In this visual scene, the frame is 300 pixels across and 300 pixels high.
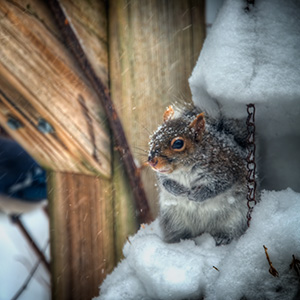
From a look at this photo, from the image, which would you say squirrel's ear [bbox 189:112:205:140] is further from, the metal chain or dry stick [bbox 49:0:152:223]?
dry stick [bbox 49:0:152:223]

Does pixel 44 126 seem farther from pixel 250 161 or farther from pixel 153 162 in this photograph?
pixel 250 161

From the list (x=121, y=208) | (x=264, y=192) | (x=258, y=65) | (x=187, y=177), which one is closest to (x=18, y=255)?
(x=121, y=208)

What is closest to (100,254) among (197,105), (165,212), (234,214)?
(165,212)

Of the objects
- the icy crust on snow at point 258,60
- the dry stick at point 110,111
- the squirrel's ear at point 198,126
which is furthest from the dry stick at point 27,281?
the icy crust on snow at point 258,60

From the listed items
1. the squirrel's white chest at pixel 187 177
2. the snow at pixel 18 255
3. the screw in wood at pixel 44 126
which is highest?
the screw in wood at pixel 44 126

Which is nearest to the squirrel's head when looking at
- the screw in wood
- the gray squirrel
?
the gray squirrel

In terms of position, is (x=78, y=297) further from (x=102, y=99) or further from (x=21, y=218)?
(x=102, y=99)

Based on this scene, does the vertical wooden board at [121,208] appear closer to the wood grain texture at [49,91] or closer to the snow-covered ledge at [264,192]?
the wood grain texture at [49,91]
